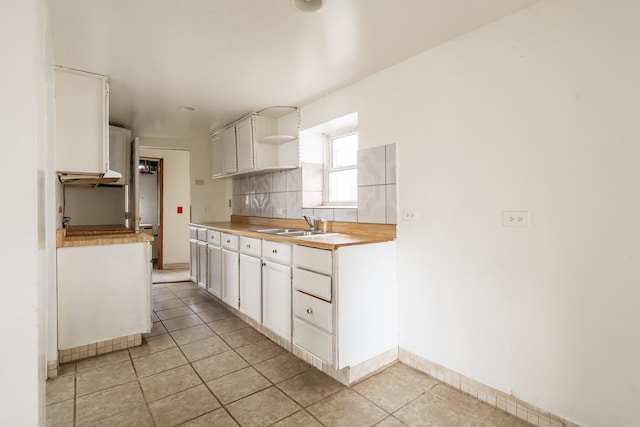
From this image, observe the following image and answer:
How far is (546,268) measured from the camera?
1657 mm

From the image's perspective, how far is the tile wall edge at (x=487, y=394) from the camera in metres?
1.64

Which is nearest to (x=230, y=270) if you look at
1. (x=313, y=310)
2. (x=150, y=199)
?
(x=313, y=310)

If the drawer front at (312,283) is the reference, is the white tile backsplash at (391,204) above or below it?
above

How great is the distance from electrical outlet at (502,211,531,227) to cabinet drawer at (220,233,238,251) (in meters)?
2.28

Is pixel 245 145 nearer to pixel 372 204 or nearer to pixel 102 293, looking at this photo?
pixel 372 204

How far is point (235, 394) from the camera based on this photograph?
1948 mm

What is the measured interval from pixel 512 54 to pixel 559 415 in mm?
1923

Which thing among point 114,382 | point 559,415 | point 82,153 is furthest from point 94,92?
point 559,415

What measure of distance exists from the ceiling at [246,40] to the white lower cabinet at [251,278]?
1.41 meters

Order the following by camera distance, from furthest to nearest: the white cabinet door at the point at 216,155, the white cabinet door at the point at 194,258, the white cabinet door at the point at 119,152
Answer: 1. the white cabinet door at the point at 216,155
2. the white cabinet door at the point at 194,258
3. the white cabinet door at the point at 119,152

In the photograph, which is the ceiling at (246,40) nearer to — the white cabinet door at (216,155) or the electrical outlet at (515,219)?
the electrical outlet at (515,219)

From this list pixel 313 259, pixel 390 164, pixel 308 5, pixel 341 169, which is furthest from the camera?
pixel 341 169

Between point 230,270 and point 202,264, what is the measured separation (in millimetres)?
904

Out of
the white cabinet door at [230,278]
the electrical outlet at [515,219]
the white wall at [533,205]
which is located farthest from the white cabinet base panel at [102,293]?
the electrical outlet at [515,219]
